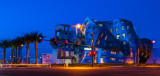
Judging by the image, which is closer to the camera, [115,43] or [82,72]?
[82,72]

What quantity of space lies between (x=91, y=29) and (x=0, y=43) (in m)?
36.1

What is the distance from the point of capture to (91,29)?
3839 inches

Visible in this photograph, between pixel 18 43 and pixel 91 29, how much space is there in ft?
98.7

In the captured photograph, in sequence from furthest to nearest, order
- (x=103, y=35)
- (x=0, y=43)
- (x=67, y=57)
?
(x=67, y=57)
(x=103, y=35)
(x=0, y=43)

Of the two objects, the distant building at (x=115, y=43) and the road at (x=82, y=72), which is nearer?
the road at (x=82, y=72)

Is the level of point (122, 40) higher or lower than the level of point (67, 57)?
higher

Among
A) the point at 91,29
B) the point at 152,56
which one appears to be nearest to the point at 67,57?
the point at 91,29

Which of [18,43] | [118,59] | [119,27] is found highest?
[119,27]

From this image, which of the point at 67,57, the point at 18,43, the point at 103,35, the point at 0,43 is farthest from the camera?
the point at 67,57

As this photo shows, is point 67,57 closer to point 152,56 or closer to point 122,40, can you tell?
point 122,40

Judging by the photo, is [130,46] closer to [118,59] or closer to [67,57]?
[118,59]

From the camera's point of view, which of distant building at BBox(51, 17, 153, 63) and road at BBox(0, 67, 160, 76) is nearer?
road at BBox(0, 67, 160, 76)

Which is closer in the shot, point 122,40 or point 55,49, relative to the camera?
point 122,40

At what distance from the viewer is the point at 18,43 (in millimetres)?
83500
